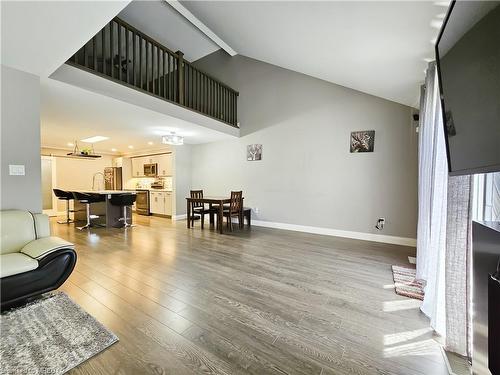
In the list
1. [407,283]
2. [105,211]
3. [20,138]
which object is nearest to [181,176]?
[105,211]

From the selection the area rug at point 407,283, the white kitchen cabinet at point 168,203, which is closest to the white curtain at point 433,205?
the area rug at point 407,283

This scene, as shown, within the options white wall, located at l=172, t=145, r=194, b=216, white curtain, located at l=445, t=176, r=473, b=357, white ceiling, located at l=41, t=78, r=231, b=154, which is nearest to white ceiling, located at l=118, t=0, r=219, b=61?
white ceiling, located at l=41, t=78, r=231, b=154

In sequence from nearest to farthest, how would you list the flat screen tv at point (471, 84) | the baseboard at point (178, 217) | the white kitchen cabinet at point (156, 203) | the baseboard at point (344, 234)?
the flat screen tv at point (471, 84) < the baseboard at point (344, 234) < the baseboard at point (178, 217) < the white kitchen cabinet at point (156, 203)

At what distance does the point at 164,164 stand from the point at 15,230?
516cm

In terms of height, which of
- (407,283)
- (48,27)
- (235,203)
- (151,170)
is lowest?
(407,283)

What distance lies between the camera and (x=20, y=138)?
96.5 inches

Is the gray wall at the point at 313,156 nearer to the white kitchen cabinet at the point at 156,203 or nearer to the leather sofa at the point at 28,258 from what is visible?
the white kitchen cabinet at the point at 156,203

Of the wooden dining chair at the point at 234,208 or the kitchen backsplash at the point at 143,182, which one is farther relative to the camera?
the kitchen backsplash at the point at 143,182

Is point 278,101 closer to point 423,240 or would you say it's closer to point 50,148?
point 423,240

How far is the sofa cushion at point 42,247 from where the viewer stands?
77.1 inches

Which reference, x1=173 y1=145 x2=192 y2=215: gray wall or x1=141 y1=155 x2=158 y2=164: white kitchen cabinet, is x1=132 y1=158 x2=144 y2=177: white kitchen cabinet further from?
x1=173 y1=145 x2=192 y2=215: gray wall

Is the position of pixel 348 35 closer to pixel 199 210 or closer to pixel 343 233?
pixel 343 233

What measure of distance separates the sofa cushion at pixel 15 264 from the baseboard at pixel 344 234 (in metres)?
4.21

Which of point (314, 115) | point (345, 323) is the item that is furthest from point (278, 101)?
point (345, 323)
